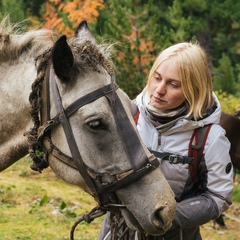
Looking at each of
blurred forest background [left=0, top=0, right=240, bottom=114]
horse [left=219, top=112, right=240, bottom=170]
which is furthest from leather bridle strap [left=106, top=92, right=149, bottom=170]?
horse [left=219, top=112, right=240, bottom=170]

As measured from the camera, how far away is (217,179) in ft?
8.60

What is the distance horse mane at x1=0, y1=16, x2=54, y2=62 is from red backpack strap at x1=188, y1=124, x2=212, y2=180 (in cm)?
83

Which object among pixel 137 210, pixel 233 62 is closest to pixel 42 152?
pixel 137 210

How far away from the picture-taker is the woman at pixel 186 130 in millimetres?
2598

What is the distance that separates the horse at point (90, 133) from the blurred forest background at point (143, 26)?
8.56ft

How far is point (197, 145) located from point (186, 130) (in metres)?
0.09

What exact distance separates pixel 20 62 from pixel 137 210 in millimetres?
921

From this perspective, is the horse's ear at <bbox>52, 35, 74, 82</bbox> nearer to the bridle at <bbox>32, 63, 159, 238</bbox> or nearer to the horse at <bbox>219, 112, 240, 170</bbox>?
the bridle at <bbox>32, 63, 159, 238</bbox>

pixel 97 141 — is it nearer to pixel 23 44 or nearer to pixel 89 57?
pixel 89 57

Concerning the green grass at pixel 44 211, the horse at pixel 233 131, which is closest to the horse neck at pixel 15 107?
the green grass at pixel 44 211

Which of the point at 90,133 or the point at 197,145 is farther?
the point at 197,145

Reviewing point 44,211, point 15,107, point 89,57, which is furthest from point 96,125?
point 44,211

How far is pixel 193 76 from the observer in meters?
2.69

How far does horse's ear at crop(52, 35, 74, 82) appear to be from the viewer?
2.34 metres
